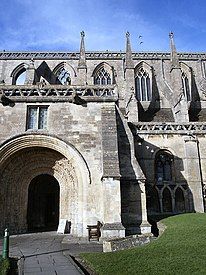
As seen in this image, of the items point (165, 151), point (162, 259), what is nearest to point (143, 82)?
point (165, 151)

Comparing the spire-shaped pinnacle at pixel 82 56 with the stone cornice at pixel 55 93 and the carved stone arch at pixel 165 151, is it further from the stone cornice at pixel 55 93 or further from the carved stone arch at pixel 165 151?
the carved stone arch at pixel 165 151

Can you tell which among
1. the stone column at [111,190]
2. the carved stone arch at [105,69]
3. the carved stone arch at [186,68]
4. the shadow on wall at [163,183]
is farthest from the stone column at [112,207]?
the carved stone arch at [186,68]

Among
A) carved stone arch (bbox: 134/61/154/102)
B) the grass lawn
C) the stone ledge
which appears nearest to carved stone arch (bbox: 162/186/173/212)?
the stone ledge

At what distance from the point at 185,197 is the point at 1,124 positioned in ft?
38.9

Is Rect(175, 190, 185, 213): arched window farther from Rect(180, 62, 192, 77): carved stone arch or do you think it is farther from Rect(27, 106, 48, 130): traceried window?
Rect(180, 62, 192, 77): carved stone arch

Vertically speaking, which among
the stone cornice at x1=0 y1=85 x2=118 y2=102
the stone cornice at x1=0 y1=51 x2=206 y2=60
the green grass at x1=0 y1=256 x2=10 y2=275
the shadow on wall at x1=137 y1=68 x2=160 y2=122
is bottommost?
the green grass at x1=0 y1=256 x2=10 y2=275

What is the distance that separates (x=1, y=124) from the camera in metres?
12.4

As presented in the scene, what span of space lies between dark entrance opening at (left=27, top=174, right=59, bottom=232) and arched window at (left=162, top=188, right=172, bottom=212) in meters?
7.13

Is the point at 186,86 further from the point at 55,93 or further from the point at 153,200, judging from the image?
the point at 55,93

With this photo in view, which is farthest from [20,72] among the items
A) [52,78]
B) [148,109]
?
[148,109]

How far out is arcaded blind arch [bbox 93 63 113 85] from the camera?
2583 cm

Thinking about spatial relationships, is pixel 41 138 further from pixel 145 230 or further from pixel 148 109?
pixel 148 109

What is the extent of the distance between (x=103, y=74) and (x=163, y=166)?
12293mm

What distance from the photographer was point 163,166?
18000 millimetres
